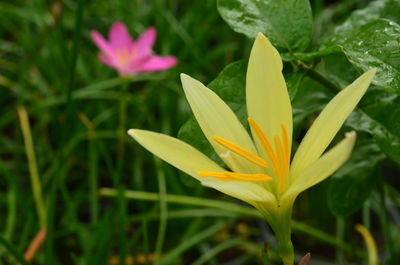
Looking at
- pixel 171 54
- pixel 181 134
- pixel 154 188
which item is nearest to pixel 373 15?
pixel 181 134

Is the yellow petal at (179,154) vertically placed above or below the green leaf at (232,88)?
below

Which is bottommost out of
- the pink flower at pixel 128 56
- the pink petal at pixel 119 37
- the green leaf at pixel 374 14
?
the green leaf at pixel 374 14

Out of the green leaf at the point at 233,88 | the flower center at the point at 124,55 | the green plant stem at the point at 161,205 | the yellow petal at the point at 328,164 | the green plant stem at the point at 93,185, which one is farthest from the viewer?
the flower center at the point at 124,55

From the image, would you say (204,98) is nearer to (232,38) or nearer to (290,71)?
(290,71)

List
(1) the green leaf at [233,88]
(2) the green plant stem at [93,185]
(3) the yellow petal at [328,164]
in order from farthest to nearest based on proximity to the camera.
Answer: (2) the green plant stem at [93,185] → (1) the green leaf at [233,88] → (3) the yellow petal at [328,164]

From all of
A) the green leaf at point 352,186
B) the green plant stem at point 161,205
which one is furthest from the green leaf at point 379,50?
the green plant stem at point 161,205

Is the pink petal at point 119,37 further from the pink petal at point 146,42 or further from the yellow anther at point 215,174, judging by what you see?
the yellow anther at point 215,174

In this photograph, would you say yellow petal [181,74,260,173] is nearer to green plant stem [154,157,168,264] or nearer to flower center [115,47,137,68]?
green plant stem [154,157,168,264]
